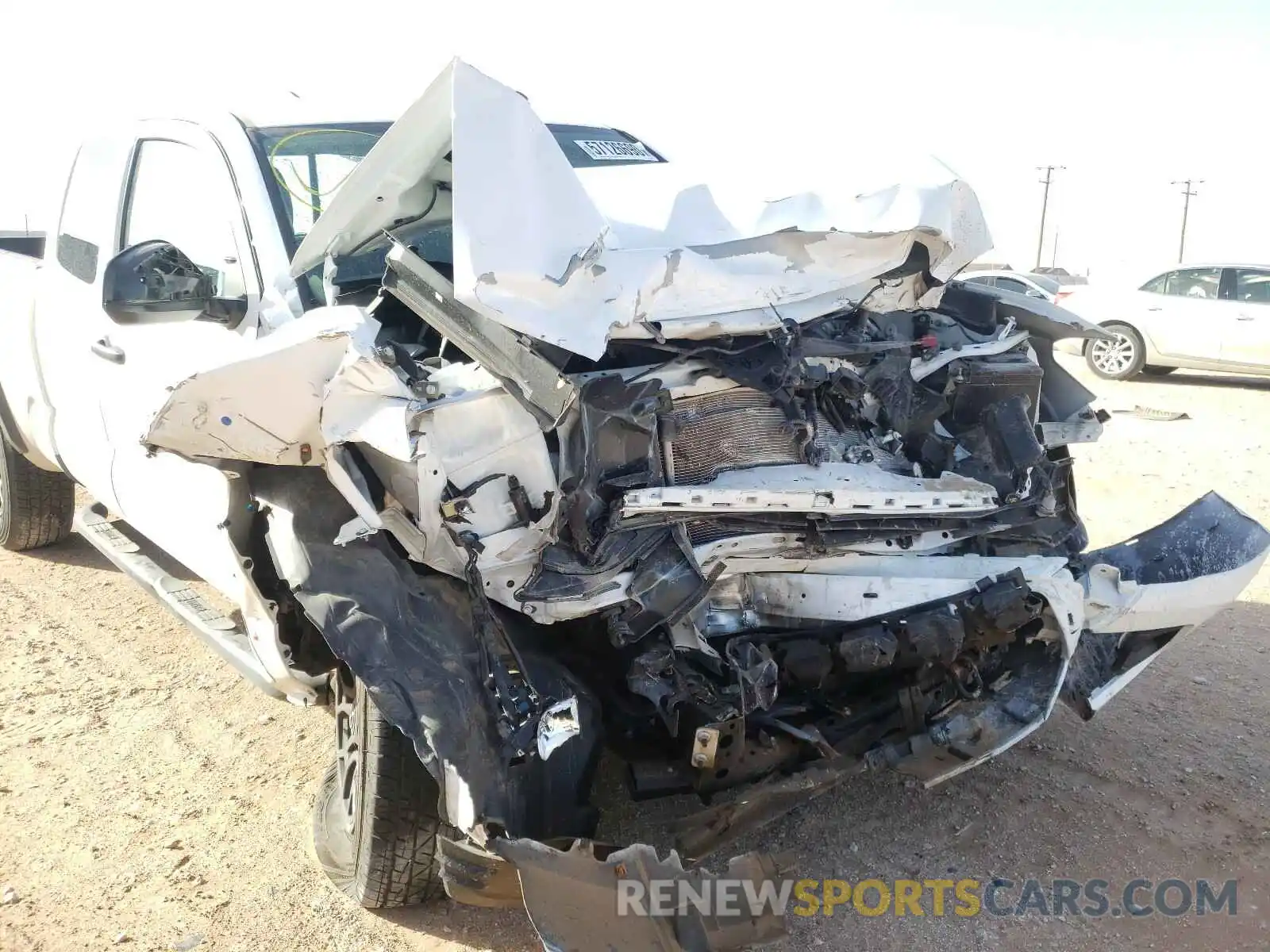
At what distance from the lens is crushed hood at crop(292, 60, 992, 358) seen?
2.33 m

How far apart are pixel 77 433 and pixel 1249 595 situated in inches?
220

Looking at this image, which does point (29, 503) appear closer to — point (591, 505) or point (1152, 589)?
point (591, 505)

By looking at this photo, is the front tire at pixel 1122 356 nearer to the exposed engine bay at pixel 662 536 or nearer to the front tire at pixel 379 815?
the exposed engine bay at pixel 662 536

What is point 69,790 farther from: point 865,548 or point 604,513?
point 865,548

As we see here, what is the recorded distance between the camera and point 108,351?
3525 mm

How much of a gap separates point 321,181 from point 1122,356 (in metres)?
10.8

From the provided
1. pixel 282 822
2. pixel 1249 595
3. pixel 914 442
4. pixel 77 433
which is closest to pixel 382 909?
pixel 282 822

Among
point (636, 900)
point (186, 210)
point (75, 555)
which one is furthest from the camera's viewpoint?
point (75, 555)

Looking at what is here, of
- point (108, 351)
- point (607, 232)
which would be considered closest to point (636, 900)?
point (607, 232)

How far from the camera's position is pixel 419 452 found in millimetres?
2271

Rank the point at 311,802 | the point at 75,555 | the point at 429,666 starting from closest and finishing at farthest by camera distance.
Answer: the point at 429,666, the point at 311,802, the point at 75,555

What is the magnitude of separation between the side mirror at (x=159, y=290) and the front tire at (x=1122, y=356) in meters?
10.9

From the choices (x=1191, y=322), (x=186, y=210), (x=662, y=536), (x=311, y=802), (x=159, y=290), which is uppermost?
(x=186, y=210)

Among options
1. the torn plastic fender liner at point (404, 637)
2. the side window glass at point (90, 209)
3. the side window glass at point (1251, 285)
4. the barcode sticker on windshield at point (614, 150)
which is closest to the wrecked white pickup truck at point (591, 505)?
the torn plastic fender liner at point (404, 637)
